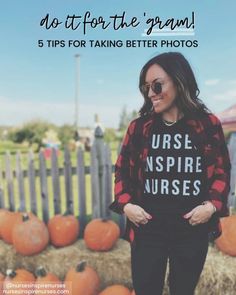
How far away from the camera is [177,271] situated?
1158mm

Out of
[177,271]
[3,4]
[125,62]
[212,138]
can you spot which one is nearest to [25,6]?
[3,4]

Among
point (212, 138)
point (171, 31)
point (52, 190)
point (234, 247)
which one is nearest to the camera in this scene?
point (212, 138)

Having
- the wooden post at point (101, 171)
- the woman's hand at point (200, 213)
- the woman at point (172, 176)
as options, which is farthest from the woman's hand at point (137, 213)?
the wooden post at point (101, 171)

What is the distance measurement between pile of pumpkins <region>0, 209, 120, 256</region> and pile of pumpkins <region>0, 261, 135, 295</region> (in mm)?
112

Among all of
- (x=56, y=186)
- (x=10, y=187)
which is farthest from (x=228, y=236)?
(x=10, y=187)

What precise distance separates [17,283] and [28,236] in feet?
0.62

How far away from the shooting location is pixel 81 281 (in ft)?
Result: 4.84

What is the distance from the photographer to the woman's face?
1.10 meters

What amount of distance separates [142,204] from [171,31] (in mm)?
605

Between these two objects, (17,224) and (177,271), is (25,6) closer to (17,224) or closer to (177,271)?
(17,224)

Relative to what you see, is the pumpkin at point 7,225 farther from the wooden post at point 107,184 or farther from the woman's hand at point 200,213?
the woman's hand at point 200,213

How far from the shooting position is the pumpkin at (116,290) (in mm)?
1476

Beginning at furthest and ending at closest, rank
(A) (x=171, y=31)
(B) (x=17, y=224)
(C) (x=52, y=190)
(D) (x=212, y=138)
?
(C) (x=52, y=190)
(B) (x=17, y=224)
(A) (x=171, y=31)
(D) (x=212, y=138)

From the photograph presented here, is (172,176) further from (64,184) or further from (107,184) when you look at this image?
(64,184)
